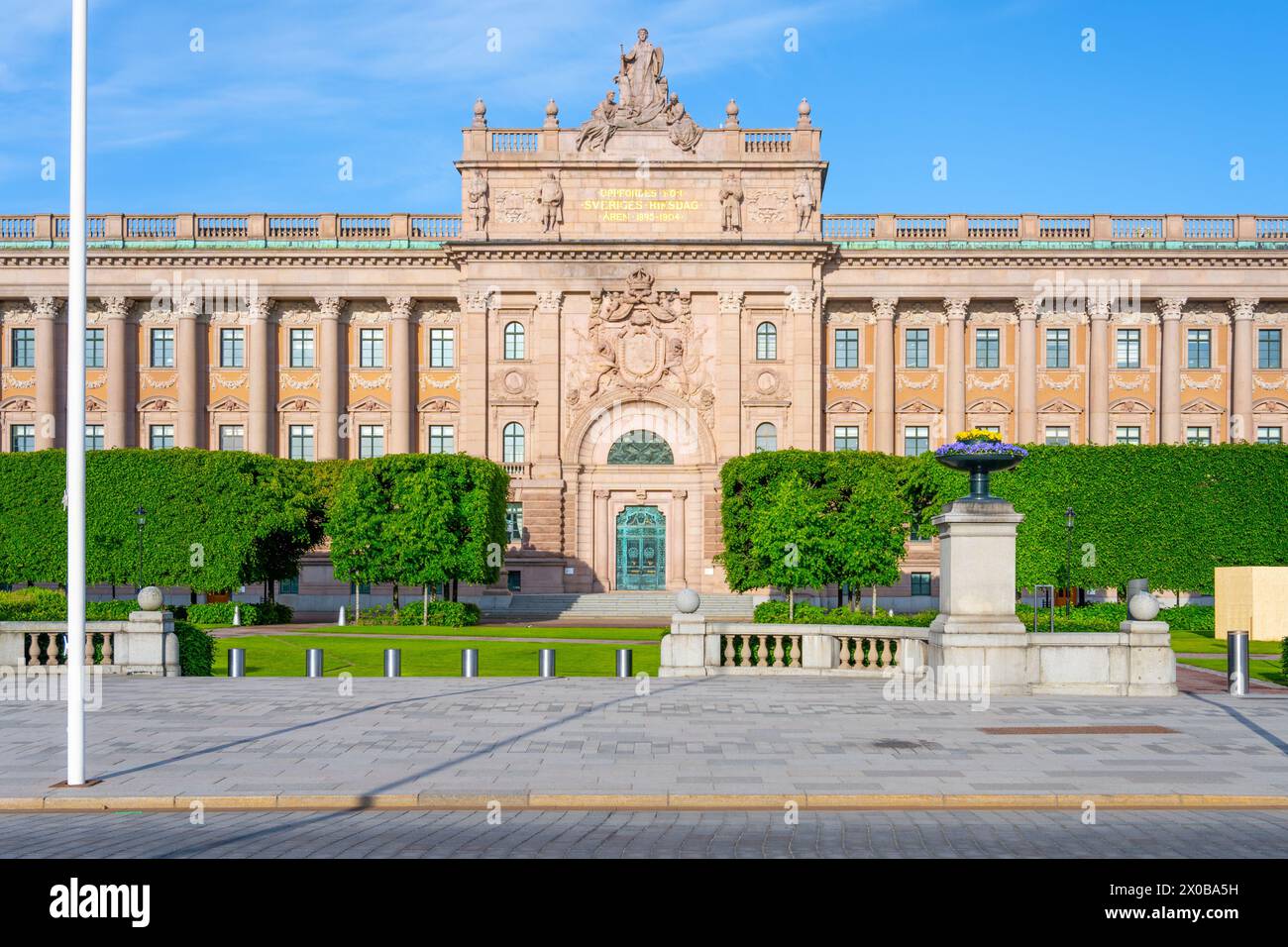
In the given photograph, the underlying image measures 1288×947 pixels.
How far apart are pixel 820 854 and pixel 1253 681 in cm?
2394

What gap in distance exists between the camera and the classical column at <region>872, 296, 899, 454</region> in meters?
75.6

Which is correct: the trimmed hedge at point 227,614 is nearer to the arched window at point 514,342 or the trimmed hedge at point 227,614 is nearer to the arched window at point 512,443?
the arched window at point 512,443

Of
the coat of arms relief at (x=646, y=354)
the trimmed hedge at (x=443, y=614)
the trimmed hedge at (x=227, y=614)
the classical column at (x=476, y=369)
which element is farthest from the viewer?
the coat of arms relief at (x=646, y=354)

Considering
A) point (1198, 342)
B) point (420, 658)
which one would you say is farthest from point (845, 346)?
point (420, 658)

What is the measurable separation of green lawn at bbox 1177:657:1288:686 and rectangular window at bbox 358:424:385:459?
51.4 meters

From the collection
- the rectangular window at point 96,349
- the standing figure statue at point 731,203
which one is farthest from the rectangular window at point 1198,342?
the rectangular window at point 96,349

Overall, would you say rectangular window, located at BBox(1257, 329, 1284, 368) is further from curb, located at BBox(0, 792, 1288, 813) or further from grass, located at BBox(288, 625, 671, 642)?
curb, located at BBox(0, 792, 1288, 813)

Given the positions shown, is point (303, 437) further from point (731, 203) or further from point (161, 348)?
point (731, 203)

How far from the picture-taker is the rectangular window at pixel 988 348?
77.2 meters

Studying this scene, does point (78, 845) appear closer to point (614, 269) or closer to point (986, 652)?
point (986, 652)

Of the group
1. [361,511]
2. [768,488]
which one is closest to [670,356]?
[768,488]

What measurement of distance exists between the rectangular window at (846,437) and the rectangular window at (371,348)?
29530 mm

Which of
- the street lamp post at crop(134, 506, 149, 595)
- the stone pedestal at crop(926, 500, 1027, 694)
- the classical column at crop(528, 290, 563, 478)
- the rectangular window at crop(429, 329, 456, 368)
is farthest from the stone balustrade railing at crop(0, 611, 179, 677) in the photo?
the rectangular window at crop(429, 329, 456, 368)

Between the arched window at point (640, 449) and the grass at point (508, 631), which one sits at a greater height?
the arched window at point (640, 449)
